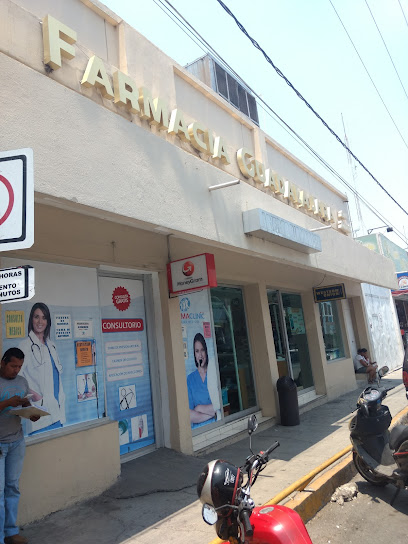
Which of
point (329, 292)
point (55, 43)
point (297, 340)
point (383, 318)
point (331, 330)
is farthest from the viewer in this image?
point (383, 318)

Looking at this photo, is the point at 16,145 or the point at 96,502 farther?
the point at 96,502

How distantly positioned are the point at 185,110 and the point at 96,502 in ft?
19.3

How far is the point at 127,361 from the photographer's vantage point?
21.5 ft

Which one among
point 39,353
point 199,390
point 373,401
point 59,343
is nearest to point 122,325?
point 59,343

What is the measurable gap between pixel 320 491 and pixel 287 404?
380cm

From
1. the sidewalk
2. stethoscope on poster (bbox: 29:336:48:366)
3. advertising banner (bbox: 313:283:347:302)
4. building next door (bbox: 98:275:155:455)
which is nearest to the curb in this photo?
the sidewalk

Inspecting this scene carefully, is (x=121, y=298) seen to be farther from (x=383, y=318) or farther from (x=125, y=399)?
(x=383, y=318)

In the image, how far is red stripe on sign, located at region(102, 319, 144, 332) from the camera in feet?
20.8

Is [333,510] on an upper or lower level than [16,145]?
lower

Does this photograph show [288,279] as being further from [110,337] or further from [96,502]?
[96,502]

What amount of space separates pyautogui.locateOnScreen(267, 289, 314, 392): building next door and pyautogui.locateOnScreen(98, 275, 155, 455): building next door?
4.41 metres

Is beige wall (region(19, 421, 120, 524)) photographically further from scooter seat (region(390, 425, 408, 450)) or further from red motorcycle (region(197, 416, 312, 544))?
scooter seat (region(390, 425, 408, 450))

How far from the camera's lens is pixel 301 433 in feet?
26.9

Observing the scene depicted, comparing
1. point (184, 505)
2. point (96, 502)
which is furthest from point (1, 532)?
point (184, 505)
